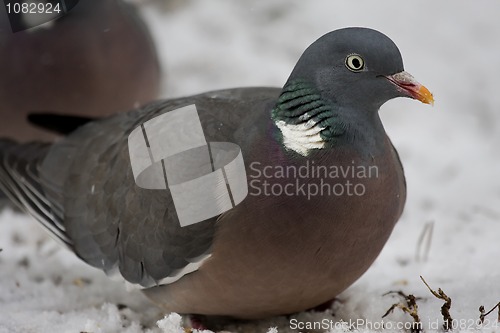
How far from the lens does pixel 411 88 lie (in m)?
2.87

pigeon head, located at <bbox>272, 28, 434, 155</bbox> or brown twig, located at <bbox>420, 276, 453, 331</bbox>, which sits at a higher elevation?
pigeon head, located at <bbox>272, 28, 434, 155</bbox>

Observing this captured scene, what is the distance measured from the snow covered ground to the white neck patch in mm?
742

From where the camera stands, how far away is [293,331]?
3.31 metres

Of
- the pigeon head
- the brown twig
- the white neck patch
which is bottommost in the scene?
the brown twig

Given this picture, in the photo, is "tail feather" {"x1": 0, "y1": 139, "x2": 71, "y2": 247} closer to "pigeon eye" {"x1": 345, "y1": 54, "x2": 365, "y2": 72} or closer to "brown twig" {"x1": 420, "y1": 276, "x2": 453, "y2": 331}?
"pigeon eye" {"x1": 345, "y1": 54, "x2": 365, "y2": 72}

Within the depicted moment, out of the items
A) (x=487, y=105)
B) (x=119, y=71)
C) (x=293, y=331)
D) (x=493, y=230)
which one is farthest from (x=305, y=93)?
(x=487, y=105)

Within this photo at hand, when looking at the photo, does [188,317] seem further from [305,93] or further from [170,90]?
[170,90]

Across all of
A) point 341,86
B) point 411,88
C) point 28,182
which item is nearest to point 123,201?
point 28,182

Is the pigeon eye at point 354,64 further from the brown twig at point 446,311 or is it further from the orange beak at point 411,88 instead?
the brown twig at point 446,311

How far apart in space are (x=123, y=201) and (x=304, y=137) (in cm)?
91

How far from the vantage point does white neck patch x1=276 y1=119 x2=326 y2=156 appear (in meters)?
2.92

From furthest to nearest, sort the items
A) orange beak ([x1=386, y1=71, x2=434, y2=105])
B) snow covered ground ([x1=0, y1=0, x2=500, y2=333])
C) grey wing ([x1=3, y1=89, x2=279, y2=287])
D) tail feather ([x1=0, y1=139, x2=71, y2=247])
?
tail feather ([x1=0, y1=139, x2=71, y2=247]) → snow covered ground ([x1=0, y1=0, x2=500, y2=333]) → grey wing ([x1=3, y1=89, x2=279, y2=287]) → orange beak ([x1=386, y1=71, x2=434, y2=105])

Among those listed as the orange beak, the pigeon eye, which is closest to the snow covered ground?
the orange beak

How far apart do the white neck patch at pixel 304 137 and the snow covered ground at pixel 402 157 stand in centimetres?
74
